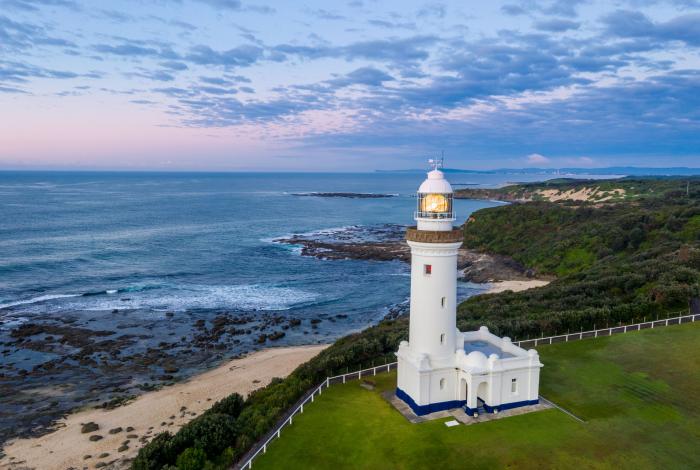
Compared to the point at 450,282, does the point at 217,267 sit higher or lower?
lower

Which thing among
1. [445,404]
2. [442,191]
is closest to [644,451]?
[445,404]

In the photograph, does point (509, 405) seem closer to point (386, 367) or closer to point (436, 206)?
point (386, 367)

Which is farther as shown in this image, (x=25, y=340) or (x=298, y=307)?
(x=298, y=307)

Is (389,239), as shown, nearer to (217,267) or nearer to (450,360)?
(217,267)

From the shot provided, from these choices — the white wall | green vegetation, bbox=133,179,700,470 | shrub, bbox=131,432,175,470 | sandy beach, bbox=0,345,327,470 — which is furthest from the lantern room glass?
sandy beach, bbox=0,345,327,470

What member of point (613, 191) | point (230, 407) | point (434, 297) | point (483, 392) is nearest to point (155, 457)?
point (230, 407)

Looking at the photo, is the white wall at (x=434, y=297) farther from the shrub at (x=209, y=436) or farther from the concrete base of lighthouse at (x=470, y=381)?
the shrub at (x=209, y=436)

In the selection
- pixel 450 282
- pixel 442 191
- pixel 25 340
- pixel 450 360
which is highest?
pixel 442 191
